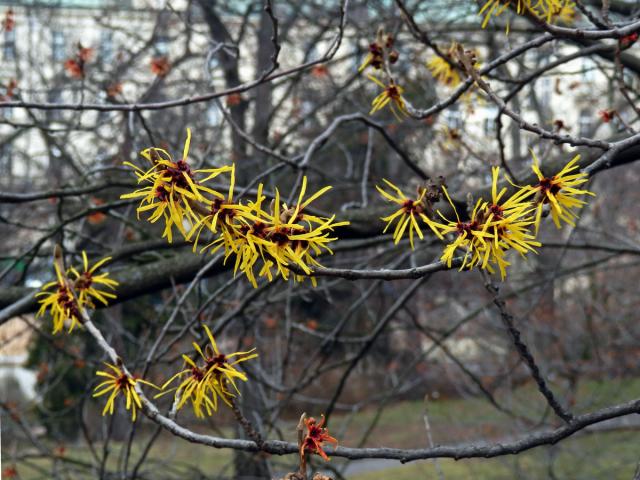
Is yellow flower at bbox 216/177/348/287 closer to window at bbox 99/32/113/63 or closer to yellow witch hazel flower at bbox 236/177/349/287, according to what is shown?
yellow witch hazel flower at bbox 236/177/349/287

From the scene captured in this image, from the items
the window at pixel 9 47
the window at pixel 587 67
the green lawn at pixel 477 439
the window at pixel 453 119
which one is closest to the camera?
the window at pixel 587 67

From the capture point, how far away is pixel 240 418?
1804mm

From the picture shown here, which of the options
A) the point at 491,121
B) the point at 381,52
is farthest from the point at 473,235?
the point at 491,121

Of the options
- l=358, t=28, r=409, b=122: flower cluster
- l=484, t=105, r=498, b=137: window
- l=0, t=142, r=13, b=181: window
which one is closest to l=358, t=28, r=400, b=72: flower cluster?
l=358, t=28, r=409, b=122: flower cluster

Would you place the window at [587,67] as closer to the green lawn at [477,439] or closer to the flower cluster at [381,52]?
the flower cluster at [381,52]

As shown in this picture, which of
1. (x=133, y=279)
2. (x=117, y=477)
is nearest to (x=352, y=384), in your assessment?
(x=117, y=477)

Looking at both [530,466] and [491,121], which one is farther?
[530,466]

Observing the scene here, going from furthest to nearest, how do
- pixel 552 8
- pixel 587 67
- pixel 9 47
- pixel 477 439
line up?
pixel 9 47 < pixel 477 439 < pixel 587 67 < pixel 552 8

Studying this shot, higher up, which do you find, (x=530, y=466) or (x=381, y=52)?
(x=530, y=466)

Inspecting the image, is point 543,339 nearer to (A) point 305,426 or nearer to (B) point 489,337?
(B) point 489,337

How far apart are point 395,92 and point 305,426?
47.1 inches

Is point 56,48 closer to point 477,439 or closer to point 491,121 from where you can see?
point 491,121

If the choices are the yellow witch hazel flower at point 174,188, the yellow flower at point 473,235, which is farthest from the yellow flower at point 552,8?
the yellow witch hazel flower at point 174,188

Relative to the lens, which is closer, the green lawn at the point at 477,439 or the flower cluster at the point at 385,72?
the flower cluster at the point at 385,72
